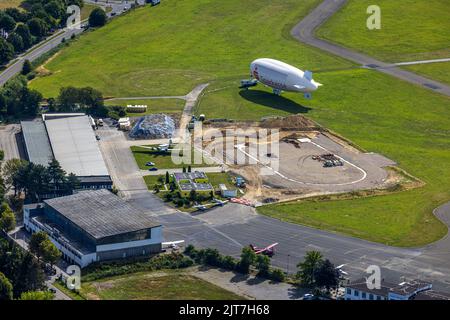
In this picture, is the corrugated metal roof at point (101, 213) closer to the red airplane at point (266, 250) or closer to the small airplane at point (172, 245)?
the small airplane at point (172, 245)

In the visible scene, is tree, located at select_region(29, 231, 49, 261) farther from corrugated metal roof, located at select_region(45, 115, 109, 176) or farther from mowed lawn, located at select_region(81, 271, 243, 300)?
corrugated metal roof, located at select_region(45, 115, 109, 176)

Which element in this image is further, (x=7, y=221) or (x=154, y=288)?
(x=7, y=221)

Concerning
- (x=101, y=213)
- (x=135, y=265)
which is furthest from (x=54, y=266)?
(x=101, y=213)

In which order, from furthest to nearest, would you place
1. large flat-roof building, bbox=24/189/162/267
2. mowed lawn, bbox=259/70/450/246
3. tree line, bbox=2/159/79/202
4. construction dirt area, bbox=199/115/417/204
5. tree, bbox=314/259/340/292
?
construction dirt area, bbox=199/115/417/204
tree line, bbox=2/159/79/202
mowed lawn, bbox=259/70/450/246
large flat-roof building, bbox=24/189/162/267
tree, bbox=314/259/340/292

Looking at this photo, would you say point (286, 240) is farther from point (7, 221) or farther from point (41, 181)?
point (41, 181)

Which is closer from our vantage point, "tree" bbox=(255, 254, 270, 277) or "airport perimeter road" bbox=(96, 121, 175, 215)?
"tree" bbox=(255, 254, 270, 277)

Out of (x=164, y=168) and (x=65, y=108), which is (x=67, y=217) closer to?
(x=164, y=168)

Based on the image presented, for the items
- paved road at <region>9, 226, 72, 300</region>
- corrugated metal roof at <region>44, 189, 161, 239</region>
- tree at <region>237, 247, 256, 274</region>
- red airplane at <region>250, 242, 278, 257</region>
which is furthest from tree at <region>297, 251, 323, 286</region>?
paved road at <region>9, 226, 72, 300</region>

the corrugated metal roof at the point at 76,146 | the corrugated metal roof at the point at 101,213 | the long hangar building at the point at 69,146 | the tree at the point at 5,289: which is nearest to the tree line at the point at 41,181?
the long hangar building at the point at 69,146
